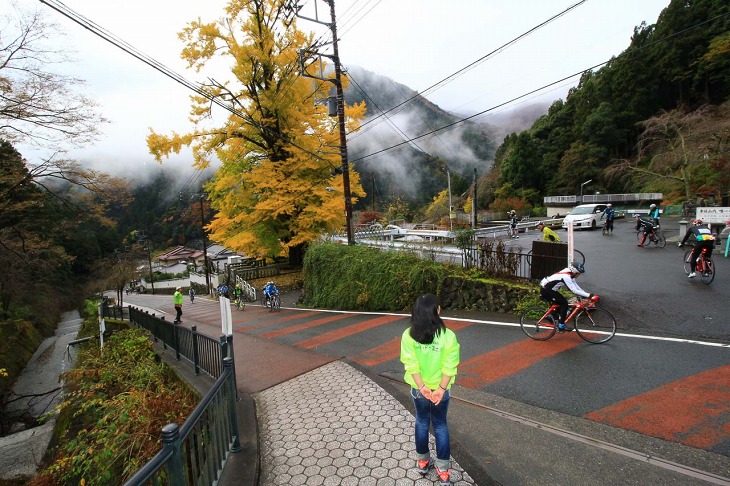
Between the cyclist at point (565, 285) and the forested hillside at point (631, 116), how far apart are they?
21942 millimetres

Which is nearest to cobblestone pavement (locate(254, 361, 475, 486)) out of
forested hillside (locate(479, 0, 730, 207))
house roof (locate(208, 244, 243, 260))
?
forested hillside (locate(479, 0, 730, 207))

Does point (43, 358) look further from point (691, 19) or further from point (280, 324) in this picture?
point (691, 19)

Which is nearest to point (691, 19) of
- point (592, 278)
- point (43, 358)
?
point (592, 278)

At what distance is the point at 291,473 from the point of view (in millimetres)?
3643

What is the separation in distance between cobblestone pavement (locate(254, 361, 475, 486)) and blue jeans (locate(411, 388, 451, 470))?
1.09 feet

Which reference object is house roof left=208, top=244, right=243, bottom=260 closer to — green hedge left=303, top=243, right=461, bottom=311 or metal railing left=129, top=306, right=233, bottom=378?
green hedge left=303, top=243, right=461, bottom=311

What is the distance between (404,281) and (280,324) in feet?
15.8

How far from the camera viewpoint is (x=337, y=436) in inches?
168

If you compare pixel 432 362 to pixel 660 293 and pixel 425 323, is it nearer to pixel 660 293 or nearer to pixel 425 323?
pixel 425 323

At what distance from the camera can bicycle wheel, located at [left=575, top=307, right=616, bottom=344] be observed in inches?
254

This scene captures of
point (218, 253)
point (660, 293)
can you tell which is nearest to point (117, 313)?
point (660, 293)

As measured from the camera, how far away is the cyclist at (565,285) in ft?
21.3

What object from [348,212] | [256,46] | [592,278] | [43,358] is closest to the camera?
[592,278]

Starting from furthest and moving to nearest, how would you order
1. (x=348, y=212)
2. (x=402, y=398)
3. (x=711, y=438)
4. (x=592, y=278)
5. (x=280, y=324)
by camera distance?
(x=348, y=212)
(x=280, y=324)
(x=592, y=278)
(x=402, y=398)
(x=711, y=438)
